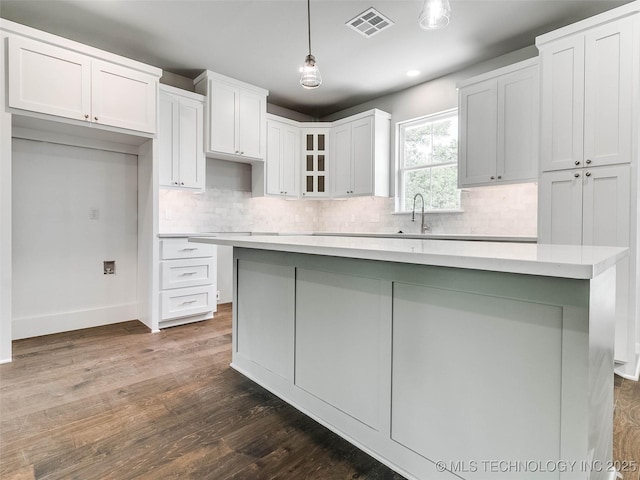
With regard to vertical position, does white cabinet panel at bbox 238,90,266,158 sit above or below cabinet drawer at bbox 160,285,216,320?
above

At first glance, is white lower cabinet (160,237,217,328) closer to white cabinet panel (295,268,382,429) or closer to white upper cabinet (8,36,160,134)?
white upper cabinet (8,36,160,134)

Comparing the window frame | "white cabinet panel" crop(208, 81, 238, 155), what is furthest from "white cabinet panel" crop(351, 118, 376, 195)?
"white cabinet panel" crop(208, 81, 238, 155)

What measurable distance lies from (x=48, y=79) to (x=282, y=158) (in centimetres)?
268

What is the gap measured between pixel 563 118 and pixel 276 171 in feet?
10.8

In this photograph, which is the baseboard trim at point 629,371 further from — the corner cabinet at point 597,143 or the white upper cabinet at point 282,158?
the white upper cabinet at point 282,158

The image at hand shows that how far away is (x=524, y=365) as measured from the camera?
3.47 ft

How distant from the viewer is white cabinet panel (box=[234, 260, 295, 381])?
1.99 m

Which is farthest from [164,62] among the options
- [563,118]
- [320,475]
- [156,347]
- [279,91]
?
[320,475]

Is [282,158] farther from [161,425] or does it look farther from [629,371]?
[629,371]

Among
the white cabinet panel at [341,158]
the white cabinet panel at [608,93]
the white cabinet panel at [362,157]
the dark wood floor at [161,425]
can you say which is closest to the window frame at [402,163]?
the white cabinet panel at [362,157]

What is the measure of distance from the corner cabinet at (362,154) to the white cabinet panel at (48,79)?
3032mm

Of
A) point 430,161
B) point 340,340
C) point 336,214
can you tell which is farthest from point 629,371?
point 336,214

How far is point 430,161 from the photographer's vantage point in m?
4.35

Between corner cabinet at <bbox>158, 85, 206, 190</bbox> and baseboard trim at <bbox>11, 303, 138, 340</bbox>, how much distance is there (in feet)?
4.83
